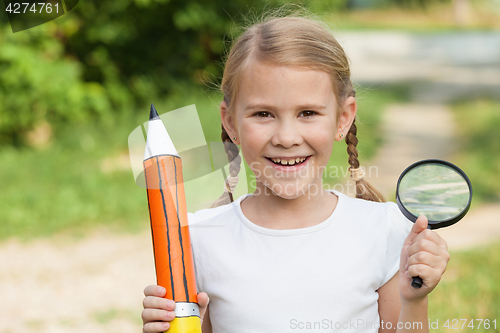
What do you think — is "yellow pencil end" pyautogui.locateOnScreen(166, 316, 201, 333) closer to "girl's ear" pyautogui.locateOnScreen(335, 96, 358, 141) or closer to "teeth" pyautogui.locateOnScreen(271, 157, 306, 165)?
"teeth" pyautogui.locateOnScreen(271, 157, 306, 165)

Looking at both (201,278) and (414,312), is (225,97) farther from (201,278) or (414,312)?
(414,312)

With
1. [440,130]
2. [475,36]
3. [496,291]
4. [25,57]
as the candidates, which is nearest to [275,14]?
[496,291]

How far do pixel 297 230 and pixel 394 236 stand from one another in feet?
1.05

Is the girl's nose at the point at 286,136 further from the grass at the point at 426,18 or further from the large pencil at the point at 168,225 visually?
the grass at the point at 426,18

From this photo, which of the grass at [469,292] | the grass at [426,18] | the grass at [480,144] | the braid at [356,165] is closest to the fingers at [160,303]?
the braid at [356,165]

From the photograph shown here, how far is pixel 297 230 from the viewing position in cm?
Answer: 174

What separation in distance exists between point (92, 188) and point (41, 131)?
287cm

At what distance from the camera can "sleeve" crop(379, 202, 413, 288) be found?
1.71 meters

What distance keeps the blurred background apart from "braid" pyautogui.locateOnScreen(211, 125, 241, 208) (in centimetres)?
36

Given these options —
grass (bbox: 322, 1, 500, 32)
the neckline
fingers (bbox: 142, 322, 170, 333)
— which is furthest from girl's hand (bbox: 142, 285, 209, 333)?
grass (bbox: 322, 1, 500, 32)

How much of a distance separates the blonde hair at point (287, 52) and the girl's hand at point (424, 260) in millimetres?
526

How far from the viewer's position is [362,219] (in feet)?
5.85

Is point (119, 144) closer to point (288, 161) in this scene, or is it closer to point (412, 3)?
point (288, 161)

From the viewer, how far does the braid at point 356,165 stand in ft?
6.64
